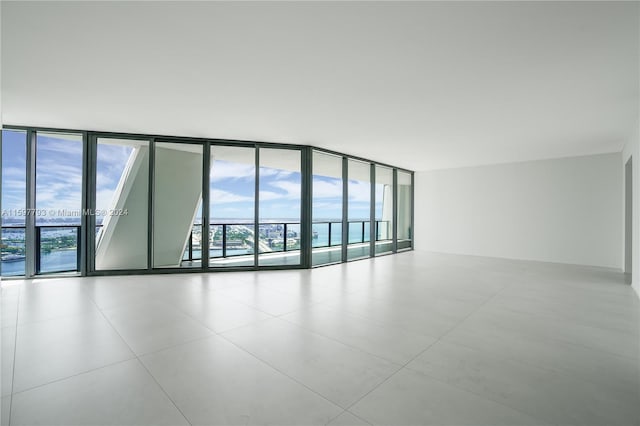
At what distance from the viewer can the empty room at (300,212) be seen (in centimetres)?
202

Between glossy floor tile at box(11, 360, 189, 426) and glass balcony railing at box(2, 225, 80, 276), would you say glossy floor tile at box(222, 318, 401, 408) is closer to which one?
glossy floor tile at box(11, 360, 189, 426)

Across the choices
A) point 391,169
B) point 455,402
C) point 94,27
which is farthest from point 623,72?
point 391,169

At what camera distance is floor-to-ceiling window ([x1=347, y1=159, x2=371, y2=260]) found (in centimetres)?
768

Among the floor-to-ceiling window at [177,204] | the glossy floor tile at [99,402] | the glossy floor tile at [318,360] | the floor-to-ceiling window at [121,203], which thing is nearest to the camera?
the glossy floor tile at [99,402]

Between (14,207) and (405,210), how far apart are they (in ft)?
31.9

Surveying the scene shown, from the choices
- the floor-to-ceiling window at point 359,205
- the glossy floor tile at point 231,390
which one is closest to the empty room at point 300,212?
the glossy floor tile at point 231,390

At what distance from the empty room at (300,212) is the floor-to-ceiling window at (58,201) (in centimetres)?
3

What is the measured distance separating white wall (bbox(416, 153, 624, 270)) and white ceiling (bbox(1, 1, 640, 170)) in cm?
221

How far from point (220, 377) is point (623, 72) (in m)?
4.81

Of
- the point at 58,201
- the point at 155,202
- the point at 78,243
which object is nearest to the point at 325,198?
the point at 155,202

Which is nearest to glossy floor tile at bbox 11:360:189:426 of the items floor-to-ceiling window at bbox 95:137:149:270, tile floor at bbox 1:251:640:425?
A: tile floor at bbox 1:251:640:425

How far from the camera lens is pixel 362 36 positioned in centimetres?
245

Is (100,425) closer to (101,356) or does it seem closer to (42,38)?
(101,356)

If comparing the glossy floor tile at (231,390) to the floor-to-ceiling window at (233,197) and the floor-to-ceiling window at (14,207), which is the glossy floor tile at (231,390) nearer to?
the floor-to-ceiling window at (233,197)
